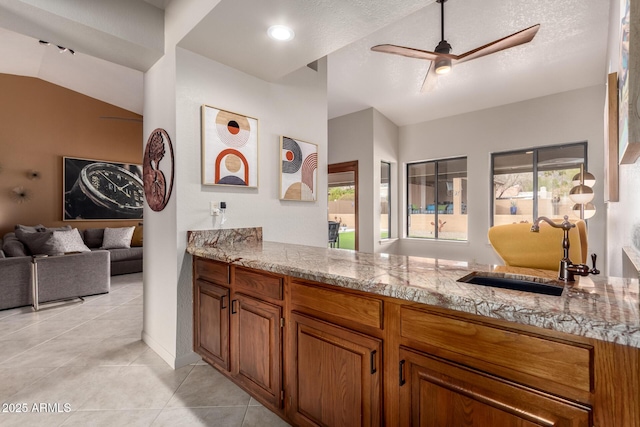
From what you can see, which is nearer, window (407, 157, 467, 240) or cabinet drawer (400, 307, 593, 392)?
cabinet drawer (400, 307, 593, 392)

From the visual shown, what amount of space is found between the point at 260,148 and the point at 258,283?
1470mm

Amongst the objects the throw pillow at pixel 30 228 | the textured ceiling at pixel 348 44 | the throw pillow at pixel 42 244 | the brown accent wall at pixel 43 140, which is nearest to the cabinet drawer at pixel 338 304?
the textured ceiling at pixel 348 44

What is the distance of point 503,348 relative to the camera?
900 millimetres

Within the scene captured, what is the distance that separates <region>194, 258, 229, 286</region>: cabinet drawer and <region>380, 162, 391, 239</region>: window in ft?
14.0

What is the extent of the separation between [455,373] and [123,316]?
3.72m

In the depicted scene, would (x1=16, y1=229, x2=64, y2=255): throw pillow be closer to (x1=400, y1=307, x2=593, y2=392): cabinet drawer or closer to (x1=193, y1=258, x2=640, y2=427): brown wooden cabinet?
(x1=193, y1=258, x2=640, y2=427): brown wooden cabinet

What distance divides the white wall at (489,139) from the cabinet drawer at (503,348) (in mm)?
4690

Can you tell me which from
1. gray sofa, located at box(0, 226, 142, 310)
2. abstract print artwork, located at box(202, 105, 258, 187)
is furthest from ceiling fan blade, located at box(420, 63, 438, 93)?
gray sofa, located at box(0, 226, 142, 310)

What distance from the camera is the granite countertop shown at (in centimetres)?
77

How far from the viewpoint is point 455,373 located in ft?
3.27

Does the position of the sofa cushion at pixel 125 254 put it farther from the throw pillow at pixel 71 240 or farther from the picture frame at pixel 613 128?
the picture frame at pixel 613 128

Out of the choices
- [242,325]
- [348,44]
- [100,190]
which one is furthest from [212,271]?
[100,190]

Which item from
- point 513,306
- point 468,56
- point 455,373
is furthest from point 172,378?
point 468,56

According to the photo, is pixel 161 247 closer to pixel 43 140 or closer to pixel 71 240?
pixel 71 240
